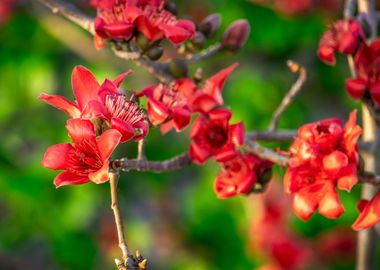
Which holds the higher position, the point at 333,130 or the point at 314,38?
the point at 314,38

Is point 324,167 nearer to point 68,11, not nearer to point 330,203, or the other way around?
point 330,203

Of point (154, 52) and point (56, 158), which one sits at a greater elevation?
point (154, 52)

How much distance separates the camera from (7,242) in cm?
265

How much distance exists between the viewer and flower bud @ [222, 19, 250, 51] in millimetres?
1298

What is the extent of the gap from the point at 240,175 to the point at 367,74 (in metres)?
0.25

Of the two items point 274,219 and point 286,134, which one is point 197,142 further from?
point 274,219

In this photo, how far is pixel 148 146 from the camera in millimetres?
2654

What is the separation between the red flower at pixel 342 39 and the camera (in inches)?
46.4

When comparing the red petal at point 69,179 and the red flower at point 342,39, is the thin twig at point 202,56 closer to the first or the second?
the red flower at point 342,39

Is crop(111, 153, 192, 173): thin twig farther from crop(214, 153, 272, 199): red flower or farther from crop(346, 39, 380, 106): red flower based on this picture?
crop(346, 39, 380, 106): red flower

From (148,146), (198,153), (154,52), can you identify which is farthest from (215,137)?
(148,146)

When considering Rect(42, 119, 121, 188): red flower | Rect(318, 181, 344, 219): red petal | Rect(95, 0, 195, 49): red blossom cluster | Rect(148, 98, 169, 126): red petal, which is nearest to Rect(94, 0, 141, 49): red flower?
Rect(95, 0, 195, 49): red blossom cluster

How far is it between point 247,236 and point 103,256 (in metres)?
0.56

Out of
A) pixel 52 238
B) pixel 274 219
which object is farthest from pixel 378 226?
pixel 52 238
